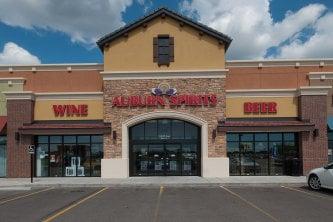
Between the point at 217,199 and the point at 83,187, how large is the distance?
8.59m

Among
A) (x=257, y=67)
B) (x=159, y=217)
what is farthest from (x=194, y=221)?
(x=257, y=67)

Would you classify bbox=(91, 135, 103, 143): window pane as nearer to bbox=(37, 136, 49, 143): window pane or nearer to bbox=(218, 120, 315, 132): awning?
bbox=(37, 136, 49, 143): window pane

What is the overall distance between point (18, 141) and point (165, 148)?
8845mm

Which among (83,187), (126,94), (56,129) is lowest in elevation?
(83,187)

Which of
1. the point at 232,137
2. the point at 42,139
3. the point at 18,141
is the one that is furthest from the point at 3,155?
the point at 232,137

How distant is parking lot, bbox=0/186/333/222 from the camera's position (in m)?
14.1

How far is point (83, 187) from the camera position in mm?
25125

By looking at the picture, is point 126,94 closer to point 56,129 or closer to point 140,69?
point 140,69

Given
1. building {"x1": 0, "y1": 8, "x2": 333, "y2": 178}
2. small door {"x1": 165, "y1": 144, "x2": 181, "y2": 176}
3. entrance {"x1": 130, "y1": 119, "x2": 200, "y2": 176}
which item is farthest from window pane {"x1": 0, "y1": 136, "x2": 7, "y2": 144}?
small door {"x1": 165, "y1": 144, "x2": 181, "y2": 176}

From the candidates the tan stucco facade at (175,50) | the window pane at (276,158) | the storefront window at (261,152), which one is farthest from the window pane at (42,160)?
the window pane at (276,158)

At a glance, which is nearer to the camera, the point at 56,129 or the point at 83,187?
the point at 83,187

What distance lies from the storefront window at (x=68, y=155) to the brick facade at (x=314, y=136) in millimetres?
12162

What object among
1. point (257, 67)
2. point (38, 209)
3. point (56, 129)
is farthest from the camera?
point (257, 67)

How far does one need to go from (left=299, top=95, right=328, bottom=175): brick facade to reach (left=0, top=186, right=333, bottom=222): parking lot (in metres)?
7.32
